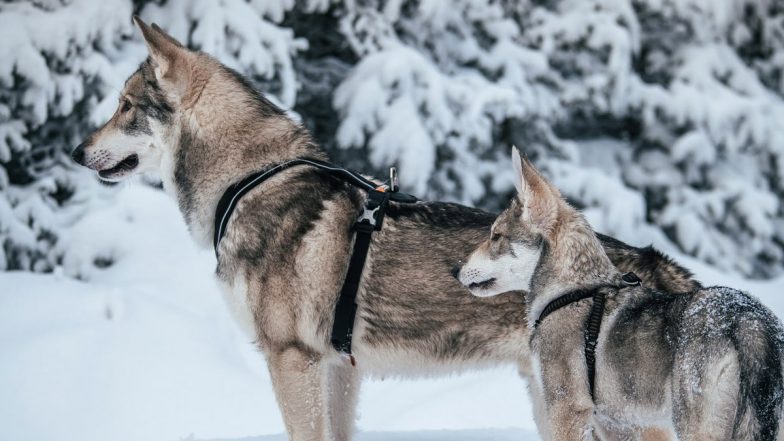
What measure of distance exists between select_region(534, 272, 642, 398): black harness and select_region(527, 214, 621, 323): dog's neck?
0.03 metres

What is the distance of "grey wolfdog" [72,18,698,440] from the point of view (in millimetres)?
4012

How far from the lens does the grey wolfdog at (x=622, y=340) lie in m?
3.01

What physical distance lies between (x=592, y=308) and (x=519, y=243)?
18.4 inches

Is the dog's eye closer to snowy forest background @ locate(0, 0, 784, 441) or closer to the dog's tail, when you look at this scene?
snowy forest background @ locate(0, 0, 784, 441)

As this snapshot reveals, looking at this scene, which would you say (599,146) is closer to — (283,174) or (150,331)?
(150,331)

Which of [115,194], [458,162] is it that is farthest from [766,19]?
[115,194]

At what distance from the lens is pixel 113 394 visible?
7.25 m

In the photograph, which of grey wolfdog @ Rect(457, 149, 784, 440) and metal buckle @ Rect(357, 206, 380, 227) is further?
metal buckle @ Rect(357, 206, 380, 227)


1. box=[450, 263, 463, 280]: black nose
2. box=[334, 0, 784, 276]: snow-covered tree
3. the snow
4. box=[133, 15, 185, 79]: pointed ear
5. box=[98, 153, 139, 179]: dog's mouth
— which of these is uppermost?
box=[133, 15, 185, 79]: pointed ear

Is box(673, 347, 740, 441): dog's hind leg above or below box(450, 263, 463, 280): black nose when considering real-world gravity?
above

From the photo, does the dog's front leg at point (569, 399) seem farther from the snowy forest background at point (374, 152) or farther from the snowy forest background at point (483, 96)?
the snowy forest background at point (483, 96)

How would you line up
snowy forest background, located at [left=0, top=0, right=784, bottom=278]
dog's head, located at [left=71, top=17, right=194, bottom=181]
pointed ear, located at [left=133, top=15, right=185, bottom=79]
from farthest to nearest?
snowy forest background, located at [left=0, top=0, right=784, bottom=278] → dog's head, located at [left=71, top=17, right=194, bottom=181] → pointed ear, located at [left=133, top=15, right=185, bottom=79]

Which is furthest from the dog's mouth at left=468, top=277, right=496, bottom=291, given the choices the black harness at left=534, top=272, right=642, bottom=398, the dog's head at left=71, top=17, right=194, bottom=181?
the dog's head at left=71, top=17, right=194, bottom=181

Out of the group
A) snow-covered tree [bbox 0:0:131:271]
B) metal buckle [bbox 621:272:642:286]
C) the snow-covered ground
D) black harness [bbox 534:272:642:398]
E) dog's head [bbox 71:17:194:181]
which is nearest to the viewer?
black harness [bbox 534:272:642:398]
